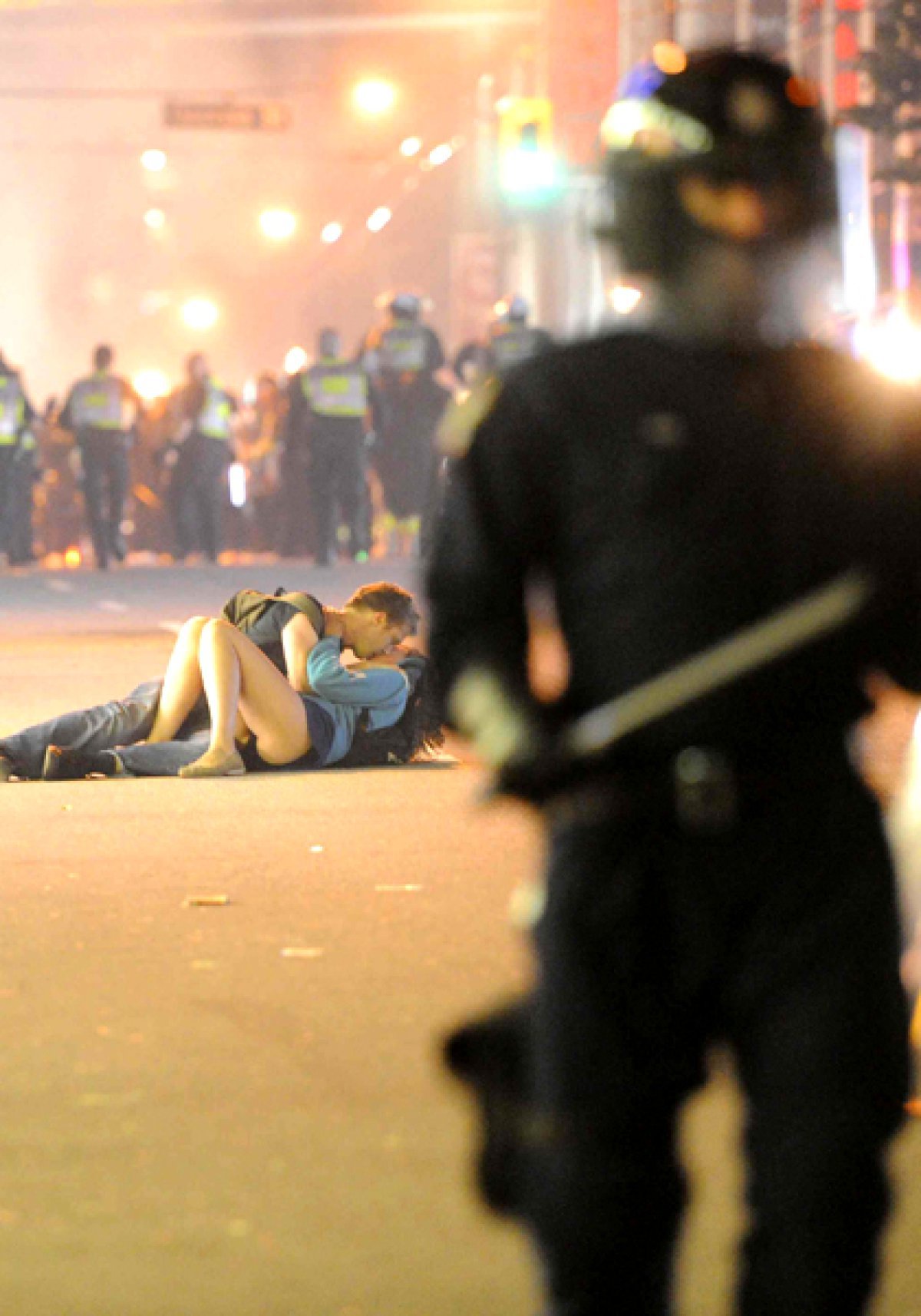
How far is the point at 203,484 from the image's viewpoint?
28.6 meters

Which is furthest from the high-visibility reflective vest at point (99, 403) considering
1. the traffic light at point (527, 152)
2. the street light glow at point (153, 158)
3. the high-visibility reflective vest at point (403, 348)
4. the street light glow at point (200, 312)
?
the street light glow at point (200, 312)

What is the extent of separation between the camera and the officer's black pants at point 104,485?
27094 mm

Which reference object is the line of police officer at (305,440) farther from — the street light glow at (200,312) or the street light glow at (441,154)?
the street light glow at (200,312)

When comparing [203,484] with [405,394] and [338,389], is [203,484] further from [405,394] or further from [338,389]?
Result: [405,394]

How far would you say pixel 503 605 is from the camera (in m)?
2.94

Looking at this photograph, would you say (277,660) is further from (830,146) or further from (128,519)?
(128,519)

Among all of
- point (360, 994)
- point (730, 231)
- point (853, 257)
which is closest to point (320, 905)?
point (360, 994)

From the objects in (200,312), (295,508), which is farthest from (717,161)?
(200,312)

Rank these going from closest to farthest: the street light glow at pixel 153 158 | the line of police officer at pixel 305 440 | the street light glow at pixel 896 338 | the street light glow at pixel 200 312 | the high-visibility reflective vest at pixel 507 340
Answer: the street light glow at pixel 896 338
the high-visibility reflective vest at pixel 507 340
the line of police officer at pixel 305 440
the street light glow at pixel 153 158
the street light glow at pixel 200 312

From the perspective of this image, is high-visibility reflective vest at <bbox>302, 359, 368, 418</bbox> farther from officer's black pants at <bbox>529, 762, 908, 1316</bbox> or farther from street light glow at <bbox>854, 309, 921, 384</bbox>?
officer's black pants at <bbox>529, 762, 908, 1316</bbox>

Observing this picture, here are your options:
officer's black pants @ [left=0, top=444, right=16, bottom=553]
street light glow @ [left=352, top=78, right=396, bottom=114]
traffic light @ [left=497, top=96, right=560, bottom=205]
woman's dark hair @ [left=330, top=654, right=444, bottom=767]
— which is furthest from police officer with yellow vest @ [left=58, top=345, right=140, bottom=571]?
street light glow @ [left=352, top=78, right=396, bottom=114]

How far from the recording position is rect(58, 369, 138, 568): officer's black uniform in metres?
27.0

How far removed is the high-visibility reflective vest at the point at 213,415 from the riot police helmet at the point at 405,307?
386 cm

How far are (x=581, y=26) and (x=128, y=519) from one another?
68.7ft
